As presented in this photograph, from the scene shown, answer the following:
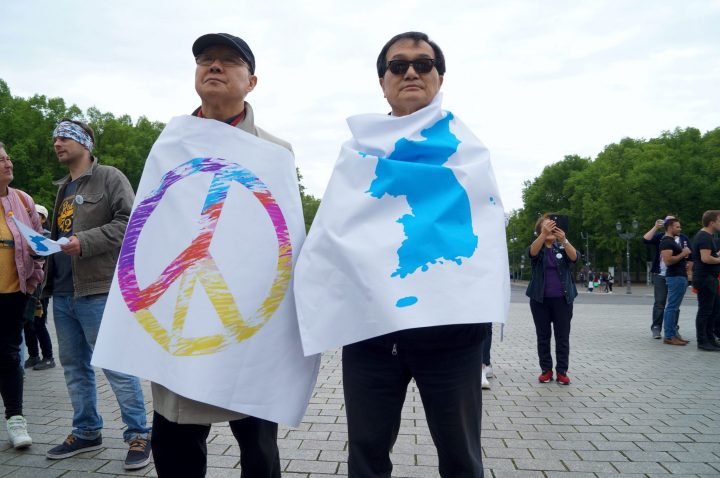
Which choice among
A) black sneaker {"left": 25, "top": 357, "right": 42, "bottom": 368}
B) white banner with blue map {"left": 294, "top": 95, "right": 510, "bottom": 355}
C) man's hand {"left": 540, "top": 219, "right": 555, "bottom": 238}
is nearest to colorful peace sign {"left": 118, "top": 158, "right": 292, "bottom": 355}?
white banner with blue map {"left": 294, "top": 95, "right": 510, "bottom": 355}

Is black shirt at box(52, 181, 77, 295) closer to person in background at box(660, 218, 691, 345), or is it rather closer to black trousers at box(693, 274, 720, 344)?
black trousers at box(693, 274, 720, 344)

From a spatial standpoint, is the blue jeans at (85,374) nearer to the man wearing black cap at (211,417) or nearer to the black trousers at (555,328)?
the man wearing black cap at (211,417)

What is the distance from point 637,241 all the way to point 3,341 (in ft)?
163

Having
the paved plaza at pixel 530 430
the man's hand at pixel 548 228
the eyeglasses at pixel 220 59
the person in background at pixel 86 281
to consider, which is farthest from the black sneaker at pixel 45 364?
the man's hand at pixel 548 228

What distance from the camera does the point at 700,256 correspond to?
29.4ft

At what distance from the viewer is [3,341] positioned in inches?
155

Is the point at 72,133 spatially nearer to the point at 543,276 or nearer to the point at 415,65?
the point at 415,65

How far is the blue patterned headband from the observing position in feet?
12.7

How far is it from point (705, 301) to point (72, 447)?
9.36 meters

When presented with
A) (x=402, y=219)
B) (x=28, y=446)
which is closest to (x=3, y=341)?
(x=28, y=446)

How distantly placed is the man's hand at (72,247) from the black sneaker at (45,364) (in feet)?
15.4

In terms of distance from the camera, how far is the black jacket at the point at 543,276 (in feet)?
21.1

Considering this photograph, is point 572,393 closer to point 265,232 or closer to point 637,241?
point 265,232

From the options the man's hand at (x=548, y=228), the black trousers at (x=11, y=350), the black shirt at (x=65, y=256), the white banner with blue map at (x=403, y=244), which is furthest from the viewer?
the man's hand at (x=548, y=228)
